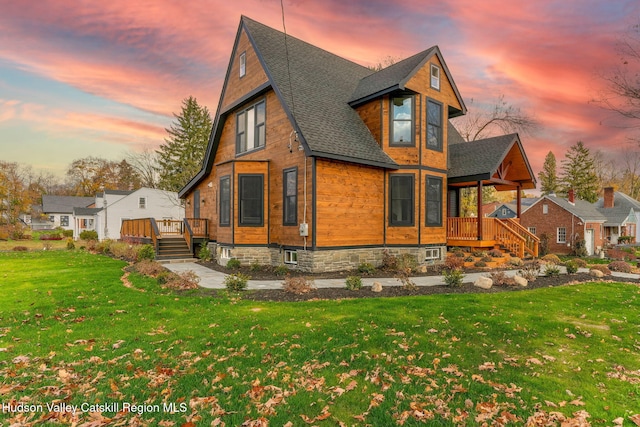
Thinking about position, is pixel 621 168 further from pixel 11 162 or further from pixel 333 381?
pixel 11 162

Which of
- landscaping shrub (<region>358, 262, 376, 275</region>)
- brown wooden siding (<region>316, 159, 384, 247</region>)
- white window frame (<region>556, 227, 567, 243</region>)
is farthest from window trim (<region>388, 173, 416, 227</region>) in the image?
white window frame (<region>556, 227, 567, 243</region>)

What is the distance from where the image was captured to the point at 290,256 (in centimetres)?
1295

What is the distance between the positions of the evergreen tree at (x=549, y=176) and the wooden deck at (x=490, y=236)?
149ft

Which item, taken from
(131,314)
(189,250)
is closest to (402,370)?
(131,314)

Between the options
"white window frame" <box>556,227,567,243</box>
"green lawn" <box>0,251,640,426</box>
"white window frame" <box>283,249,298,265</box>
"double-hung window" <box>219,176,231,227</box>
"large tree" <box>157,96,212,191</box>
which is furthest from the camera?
"large tree" <box>157,96,212,191</box>

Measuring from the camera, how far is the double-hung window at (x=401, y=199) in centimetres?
1355

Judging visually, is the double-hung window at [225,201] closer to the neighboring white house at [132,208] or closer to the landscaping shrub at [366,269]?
the landscaping shrub at [366,269]

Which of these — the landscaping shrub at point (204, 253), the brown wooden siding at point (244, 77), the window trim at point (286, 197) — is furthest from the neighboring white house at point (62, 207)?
the window trim at point (286, 197)

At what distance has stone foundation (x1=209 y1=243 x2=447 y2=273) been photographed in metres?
11.8

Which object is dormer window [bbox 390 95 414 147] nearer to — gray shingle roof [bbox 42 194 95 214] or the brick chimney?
the brick chimney

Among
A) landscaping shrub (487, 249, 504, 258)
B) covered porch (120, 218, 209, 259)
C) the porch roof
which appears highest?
the porch roof

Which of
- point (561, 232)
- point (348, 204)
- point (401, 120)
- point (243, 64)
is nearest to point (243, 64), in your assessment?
point (243, 64)

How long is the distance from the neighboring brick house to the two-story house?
74.6 feet

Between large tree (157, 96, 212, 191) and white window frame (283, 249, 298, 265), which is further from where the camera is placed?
large tree (157, 96, 212, 191)
